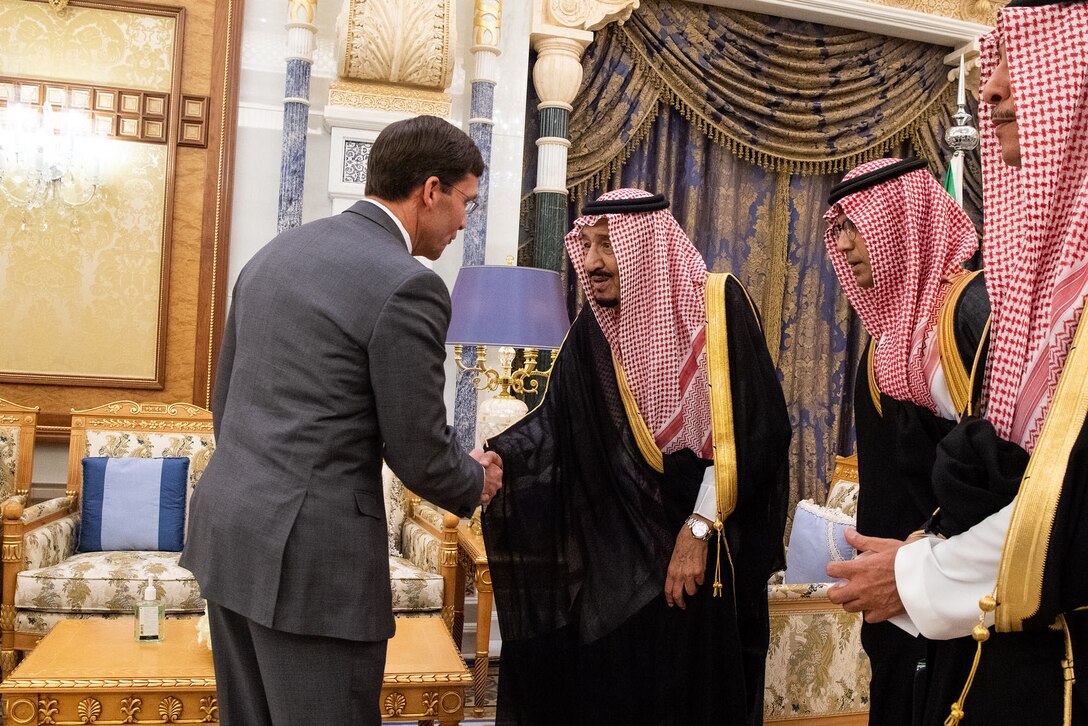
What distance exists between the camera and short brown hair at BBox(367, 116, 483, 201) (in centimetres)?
179

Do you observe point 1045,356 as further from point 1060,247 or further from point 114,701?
point 114,701

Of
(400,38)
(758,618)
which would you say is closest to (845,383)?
(400,38)

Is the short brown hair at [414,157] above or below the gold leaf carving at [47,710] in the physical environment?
above

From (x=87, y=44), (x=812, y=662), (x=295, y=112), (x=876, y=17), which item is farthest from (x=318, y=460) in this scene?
(x=876, y=17)

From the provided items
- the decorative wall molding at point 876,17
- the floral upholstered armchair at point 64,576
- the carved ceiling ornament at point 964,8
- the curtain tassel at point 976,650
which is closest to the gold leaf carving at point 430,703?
the floral upholstered armchair at point 64,576

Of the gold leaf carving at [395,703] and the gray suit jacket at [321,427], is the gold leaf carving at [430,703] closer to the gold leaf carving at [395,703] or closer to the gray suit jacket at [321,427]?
the gold leaf carving at [395,703]

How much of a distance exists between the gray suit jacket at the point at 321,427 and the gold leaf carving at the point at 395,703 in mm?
958

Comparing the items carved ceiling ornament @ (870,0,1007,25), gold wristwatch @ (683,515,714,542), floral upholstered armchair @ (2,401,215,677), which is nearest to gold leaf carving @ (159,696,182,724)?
floral upholstered armchair @ (2,401,215,677)

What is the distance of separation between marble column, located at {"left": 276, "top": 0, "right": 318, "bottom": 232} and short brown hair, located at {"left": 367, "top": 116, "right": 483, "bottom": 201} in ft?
8.45

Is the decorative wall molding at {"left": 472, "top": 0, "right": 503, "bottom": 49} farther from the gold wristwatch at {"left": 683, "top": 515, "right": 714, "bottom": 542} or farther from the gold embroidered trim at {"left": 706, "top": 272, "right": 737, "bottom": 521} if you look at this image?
the gold wristwatch at {"left": 683, "top": 515, "right": 714, "bottom": 542}

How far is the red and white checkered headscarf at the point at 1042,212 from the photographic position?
121cm

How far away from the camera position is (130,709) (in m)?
2.46

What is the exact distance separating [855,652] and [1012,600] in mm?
1991

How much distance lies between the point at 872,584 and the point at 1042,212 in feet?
1.77
